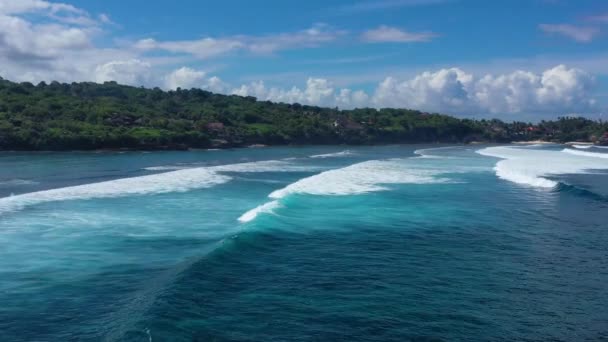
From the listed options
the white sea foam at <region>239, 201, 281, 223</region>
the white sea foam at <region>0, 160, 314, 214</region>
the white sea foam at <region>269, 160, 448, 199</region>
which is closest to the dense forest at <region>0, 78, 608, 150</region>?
the white sea foam at <region>0, 160, 314, 214</region>

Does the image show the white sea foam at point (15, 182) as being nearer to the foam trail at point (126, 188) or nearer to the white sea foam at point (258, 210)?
the foam trail at point (126, 188)

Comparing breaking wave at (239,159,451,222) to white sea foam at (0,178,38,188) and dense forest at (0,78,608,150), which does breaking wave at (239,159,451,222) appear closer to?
white sea foam at (0,178,38,188)

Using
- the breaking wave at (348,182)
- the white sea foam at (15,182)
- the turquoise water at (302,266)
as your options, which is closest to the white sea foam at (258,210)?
the breaking wave at (348,182)

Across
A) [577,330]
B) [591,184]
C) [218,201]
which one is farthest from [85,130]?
[577,330]

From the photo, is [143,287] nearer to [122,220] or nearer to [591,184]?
[122,220]

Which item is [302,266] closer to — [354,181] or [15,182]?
[354,181]

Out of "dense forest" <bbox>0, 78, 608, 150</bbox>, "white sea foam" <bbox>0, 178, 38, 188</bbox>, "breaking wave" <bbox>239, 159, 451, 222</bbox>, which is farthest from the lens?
"dense forest" <bbox>0, 78, 608, 150</bbox>

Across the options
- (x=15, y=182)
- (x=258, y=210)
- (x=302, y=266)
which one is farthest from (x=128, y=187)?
(x=302, y=266)
